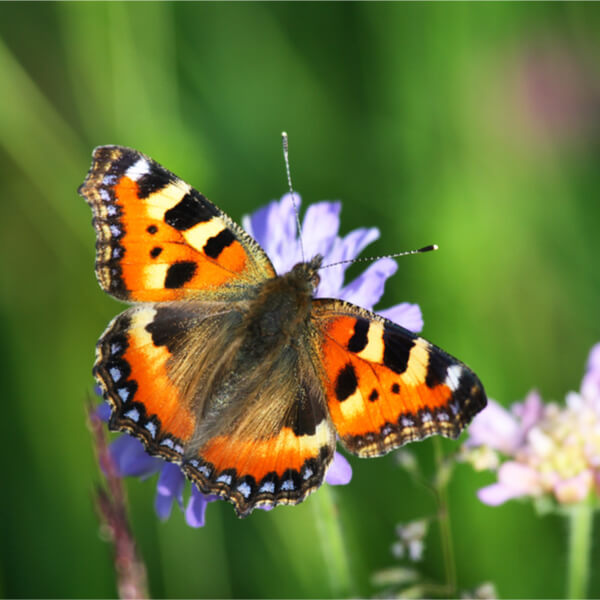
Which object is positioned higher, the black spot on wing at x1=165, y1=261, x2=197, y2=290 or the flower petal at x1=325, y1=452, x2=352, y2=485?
the black spot on wing at x1=165, y1=261, x2=197, y2=290

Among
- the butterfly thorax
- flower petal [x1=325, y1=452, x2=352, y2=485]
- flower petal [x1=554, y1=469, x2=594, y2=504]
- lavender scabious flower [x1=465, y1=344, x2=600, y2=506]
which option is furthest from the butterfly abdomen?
flower petal [x1=554, y1=469, x2=594, y2=504]

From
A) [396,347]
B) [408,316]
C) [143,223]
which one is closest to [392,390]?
[396,347]

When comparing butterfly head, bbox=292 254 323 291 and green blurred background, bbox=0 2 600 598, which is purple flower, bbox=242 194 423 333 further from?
green blurred background, bbox=0 2 600 598

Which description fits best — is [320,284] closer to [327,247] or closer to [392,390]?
→ [327,247]

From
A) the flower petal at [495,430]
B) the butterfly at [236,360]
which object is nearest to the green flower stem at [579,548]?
the flower petal at [495,430]

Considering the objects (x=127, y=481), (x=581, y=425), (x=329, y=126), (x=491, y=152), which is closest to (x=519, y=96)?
(x=491, y=152)

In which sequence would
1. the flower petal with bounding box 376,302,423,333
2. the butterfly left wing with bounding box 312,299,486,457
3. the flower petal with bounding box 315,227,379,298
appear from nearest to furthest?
the butterfly left wing with bounding box 312,299,486,457 → the flower petal with bounding box 376,302,423,333 → the flower petal with bounding box 315,227,379,298

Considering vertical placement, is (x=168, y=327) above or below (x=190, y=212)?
below
